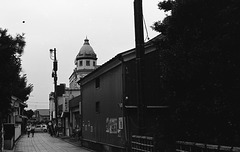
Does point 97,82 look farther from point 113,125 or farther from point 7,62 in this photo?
point 7,62

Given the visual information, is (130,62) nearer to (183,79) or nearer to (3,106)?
(3,106)

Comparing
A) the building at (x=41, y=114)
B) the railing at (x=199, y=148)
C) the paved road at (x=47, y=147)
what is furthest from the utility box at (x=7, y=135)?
the building at (x=41, y=114)

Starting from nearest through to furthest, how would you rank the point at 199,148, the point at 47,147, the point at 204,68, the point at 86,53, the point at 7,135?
the point at 204,68
the point at 199,148
the point at 7,135
the point at 47,147
the point at 86,53

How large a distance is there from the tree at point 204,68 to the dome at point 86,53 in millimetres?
78472

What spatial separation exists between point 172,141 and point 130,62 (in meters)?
6.24

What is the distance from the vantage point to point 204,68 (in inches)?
352

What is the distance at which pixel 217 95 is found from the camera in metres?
8.77

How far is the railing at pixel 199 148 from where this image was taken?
25.4ft

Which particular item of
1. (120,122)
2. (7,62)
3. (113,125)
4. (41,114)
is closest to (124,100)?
(120,122)

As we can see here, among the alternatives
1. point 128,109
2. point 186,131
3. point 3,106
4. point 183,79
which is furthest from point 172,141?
point 3,106

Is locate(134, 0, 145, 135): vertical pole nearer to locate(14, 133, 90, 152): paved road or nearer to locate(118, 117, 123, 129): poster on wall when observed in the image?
locate(118, 117, 123, 129): poster on wall

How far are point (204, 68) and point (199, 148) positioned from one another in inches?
77.1

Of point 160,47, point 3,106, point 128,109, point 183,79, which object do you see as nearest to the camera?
point 183,79

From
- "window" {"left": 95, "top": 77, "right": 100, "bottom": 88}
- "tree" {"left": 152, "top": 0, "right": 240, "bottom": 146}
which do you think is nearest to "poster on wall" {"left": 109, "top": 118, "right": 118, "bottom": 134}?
"window" {"left": 95, "top": 77, "right": 100, "bottom": 88}
